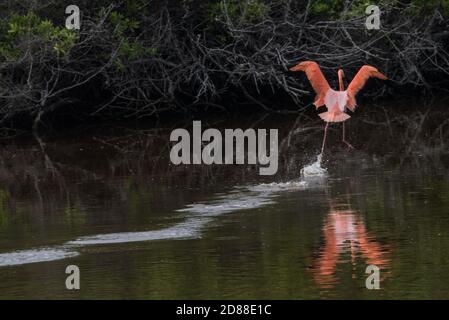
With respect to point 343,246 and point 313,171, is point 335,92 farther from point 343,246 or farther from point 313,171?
point 343,246

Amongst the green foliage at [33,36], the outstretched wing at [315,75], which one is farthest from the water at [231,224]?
the green foliage at [33,36]

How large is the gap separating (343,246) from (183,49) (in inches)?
503

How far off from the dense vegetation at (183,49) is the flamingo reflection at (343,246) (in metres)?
9.53

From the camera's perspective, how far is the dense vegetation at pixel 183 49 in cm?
2114

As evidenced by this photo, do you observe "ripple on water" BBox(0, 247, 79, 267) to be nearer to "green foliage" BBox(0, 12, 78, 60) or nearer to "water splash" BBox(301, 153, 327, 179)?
"water splash" BBox(301, 153, 327, 179)

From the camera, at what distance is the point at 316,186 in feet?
A: 46.3

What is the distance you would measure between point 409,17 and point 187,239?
13.3 metres

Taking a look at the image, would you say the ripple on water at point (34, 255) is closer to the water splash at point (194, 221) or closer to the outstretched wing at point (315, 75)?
the water splash at point (194, 221)

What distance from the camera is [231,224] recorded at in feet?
38.7

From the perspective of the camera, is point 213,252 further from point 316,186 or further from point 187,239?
point 316,186

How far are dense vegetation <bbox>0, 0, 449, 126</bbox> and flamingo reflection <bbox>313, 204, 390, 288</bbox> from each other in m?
9.53

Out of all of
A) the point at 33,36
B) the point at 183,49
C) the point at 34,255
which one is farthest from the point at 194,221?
the point at 183,49

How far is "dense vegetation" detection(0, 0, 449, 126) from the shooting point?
21141 millimetres
